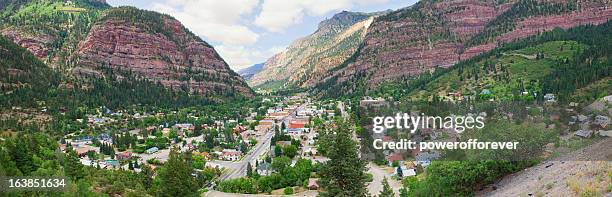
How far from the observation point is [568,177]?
21.3m

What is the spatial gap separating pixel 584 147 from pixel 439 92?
10018cm

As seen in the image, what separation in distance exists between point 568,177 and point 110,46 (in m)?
174

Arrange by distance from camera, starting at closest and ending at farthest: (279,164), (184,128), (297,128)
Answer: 1. (279,164)
2. (297,128)
3. (184,128)

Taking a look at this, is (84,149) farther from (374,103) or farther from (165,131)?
(374,103)

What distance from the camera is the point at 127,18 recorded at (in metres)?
182

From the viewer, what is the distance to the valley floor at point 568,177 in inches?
733

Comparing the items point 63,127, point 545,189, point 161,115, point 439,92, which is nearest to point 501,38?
point 439,92

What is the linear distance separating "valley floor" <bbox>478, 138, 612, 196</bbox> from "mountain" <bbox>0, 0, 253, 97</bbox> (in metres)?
146

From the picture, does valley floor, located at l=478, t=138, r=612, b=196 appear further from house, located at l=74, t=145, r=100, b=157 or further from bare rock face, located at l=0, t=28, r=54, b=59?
bare rock face, located at l=0, t=28, r=54, b=59

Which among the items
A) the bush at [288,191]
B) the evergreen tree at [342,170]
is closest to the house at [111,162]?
the bush at [288,191]

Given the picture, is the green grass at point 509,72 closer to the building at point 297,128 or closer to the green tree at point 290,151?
the building at point 297,128

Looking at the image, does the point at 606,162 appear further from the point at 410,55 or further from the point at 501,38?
the point at 410,55

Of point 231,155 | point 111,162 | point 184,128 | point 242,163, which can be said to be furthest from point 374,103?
point 111,162

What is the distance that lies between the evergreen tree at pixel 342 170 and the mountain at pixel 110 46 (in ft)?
463
